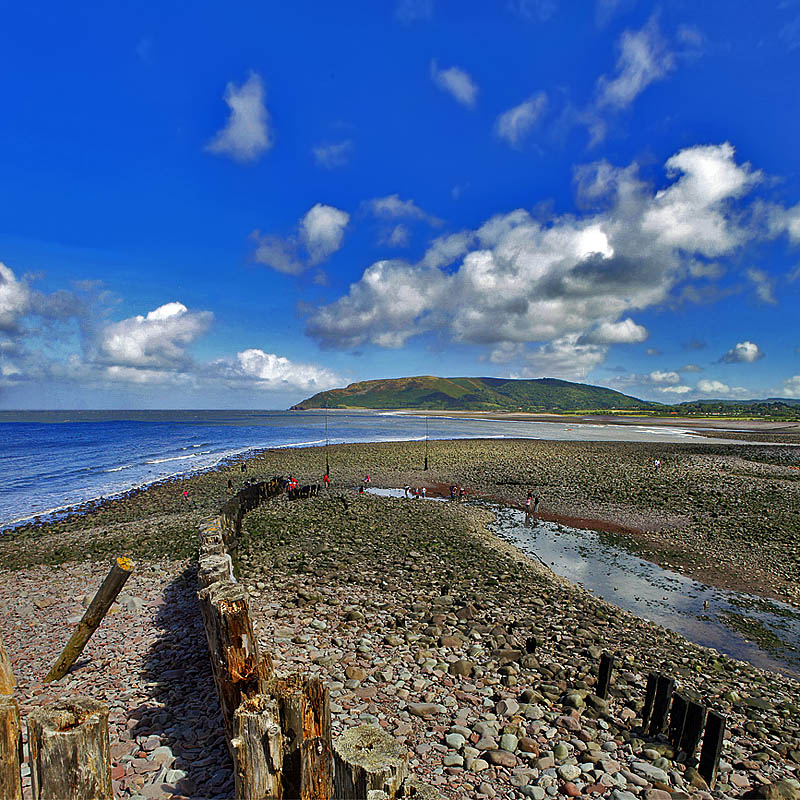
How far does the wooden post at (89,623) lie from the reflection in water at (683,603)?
12625 mm

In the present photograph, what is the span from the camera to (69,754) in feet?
12.9

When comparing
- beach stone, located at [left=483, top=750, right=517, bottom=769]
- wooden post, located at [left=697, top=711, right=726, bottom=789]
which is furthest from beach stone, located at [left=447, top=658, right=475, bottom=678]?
wooden post, located at [left=697, top=711, right=726, bottom=789]

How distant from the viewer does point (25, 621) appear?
11.7 m

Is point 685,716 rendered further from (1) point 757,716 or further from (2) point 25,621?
(2) point 25,621

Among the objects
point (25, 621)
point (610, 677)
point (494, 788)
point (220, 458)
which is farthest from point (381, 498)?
point (220, 458)

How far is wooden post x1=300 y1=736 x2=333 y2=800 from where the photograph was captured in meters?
4.46

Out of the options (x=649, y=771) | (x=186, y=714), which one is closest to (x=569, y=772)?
(x=649, y=771)

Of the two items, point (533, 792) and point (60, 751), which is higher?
point (60, 751)

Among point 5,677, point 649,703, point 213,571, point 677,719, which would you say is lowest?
point 649,703

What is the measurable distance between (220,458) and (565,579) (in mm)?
45441

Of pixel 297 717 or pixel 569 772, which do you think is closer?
pixel 297 717

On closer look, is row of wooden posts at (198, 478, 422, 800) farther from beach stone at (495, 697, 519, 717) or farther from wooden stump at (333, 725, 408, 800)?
beach stone at (495, 697, 519, 717)

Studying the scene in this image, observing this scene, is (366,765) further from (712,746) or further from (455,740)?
(712,746)

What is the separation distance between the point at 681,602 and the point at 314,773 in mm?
13606
